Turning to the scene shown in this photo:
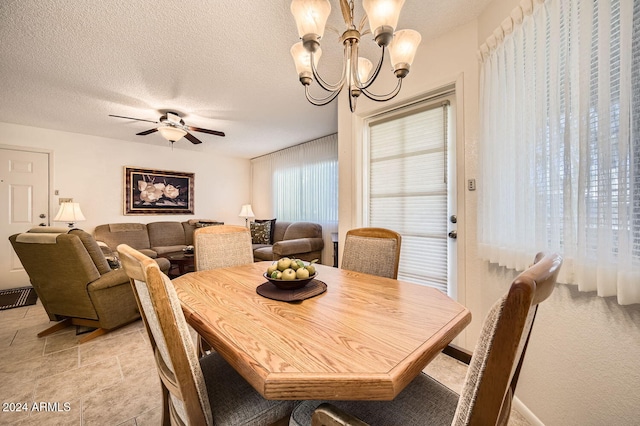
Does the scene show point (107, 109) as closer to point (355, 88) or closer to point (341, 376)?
point (355, 88)

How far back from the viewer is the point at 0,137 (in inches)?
142

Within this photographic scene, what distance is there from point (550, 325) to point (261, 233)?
443 cm

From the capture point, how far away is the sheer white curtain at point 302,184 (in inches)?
177

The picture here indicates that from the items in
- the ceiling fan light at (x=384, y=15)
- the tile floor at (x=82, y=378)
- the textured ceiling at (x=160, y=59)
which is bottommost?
the tile floor at (x=82, y=378)

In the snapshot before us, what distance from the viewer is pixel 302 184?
5023 millimetres

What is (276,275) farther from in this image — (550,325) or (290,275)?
(550,325)

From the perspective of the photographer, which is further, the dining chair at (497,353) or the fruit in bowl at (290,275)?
the fruit in bowl at (290,275)

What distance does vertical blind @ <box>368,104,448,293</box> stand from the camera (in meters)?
2.14

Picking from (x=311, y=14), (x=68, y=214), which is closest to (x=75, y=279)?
(x=68, y=214)

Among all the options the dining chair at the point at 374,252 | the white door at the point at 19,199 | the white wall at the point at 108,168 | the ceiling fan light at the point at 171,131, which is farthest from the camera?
the white wall at the point at 108,168

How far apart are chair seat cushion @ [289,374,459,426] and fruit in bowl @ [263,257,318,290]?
44 cm

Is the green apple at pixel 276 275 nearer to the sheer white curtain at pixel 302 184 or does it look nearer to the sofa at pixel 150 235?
the sheer white curtain at pixel 302 184

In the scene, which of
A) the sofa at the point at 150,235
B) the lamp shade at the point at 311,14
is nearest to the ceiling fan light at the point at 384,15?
the lamp shade at the point at 311,14

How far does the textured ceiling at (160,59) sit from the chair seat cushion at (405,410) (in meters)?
2.15
